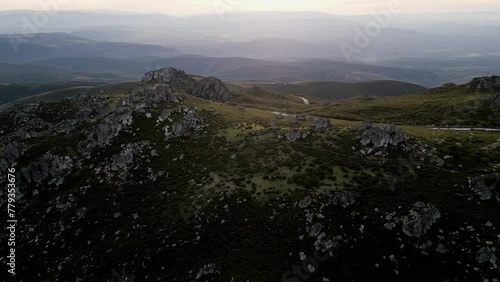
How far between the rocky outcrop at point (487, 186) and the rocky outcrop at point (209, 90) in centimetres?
10724

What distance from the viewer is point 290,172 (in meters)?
59.2

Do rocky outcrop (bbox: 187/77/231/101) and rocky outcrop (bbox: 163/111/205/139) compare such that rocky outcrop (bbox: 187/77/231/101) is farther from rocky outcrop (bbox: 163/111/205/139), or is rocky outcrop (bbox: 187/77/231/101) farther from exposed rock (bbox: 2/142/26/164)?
exposed rock (bbox: 2/142/26/164)

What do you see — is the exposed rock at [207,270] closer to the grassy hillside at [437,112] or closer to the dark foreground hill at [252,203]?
the dark foreground hill at [252,203]

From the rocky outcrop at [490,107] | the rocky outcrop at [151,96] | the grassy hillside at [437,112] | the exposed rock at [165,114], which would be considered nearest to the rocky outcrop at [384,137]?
the grassy hillside at [437,112]

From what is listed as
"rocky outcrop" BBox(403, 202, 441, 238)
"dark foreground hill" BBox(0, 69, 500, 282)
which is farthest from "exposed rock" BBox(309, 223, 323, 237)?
"rocky outcrop" BBox(403, 202, 441, 238)

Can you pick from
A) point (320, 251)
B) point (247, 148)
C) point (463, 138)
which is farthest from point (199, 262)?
point (463, 138)

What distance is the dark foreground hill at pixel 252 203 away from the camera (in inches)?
1656

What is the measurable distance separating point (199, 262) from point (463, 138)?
57655 millimetres

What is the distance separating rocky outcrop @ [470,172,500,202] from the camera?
157ft

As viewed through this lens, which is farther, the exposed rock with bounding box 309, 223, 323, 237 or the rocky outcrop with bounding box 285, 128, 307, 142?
the rocky outcrop with bounding box 285, 128, 307, 142

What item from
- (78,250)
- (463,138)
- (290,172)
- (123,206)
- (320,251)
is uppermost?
(463,138)

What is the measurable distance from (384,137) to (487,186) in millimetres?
18917

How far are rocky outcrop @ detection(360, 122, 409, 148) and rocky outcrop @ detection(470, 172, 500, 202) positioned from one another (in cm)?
1532

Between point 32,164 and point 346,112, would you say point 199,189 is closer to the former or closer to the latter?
point 32,164
